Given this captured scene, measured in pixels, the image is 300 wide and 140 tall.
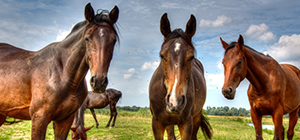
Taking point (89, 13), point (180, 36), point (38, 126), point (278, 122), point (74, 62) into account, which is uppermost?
point (89, 13)

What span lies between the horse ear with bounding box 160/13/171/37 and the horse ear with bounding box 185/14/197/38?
0.99 feet

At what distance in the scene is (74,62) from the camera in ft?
12.0

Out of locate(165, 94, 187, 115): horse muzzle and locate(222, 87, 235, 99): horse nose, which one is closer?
locate(165, 94, 187, 115): horse muzzle

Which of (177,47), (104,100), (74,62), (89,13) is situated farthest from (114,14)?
(104,100)

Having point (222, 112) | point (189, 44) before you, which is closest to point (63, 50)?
point (189, 44)

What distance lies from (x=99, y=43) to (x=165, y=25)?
3.80ft

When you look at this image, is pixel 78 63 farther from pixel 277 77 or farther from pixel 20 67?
pixel 277 77


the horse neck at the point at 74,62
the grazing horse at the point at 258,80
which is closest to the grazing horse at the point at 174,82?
the horse neck at the point at 74,62

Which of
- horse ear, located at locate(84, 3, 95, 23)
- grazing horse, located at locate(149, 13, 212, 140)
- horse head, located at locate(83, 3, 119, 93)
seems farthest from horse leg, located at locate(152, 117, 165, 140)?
horse ear, located at locate(84, 3, 95, 23)

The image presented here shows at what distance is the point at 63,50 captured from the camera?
381 centimetres

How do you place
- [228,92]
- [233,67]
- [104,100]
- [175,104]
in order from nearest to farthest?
[175,104] → [228,92] → [233,67] → [104,100]

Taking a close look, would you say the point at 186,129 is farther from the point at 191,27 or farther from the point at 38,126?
the point at 38,126

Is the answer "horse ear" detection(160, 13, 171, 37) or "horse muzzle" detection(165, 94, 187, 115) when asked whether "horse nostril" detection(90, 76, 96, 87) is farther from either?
"horse ear" detection(160, 13, 171, 37)

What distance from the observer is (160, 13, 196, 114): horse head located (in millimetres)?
2807
